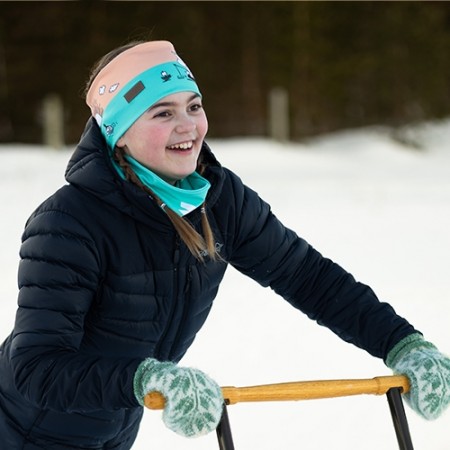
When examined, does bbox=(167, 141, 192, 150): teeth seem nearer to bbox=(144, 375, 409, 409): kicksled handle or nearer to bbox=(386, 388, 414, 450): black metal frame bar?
bbox=(144, 375, 409, 409): kicksled handle

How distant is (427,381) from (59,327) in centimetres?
82

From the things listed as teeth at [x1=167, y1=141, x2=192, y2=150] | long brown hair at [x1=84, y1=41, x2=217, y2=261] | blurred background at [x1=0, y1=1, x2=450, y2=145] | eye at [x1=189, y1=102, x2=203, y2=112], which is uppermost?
blurred background at [x1=0, y1=1, x2=450, y2=145]

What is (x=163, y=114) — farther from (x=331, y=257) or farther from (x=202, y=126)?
(x=331, y=257)

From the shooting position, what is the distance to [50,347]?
174 cm

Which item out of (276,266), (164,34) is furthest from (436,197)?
(164,34)

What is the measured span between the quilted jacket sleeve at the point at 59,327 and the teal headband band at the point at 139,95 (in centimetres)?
27

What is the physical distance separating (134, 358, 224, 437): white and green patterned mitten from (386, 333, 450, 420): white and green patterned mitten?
498mm

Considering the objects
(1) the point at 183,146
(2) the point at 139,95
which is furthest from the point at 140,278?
(2) the point at 139,95

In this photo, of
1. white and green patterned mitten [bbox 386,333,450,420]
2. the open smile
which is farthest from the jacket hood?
white and green patterned mitten [bbox 386,333,450,420]

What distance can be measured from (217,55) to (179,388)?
603 inches

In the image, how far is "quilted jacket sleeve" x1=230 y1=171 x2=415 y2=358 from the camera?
216 cm

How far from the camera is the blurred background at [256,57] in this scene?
15.5m

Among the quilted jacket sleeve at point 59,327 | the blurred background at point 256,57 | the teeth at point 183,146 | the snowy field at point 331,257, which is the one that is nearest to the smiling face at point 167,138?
the teeth at point 183,146

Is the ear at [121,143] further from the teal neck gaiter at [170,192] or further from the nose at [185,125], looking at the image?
the nose at [185,125]
